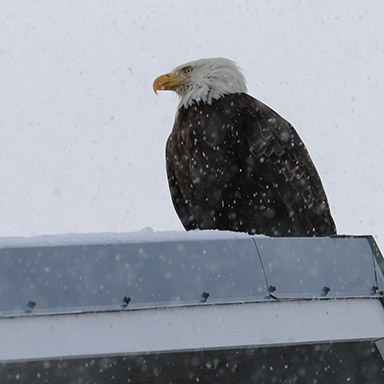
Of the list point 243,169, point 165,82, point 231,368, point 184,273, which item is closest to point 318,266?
point 184,273

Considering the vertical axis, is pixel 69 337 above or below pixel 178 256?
below

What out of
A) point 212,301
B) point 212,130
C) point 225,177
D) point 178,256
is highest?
point 212,130

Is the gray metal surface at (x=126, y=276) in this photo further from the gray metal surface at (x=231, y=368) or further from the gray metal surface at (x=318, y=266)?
the gray metal surface at (x=231, y=368)

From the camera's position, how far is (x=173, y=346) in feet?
5.86

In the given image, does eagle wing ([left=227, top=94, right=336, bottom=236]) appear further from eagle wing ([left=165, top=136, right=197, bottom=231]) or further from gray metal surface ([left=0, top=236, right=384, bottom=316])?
gray metal surface ([left=0, top=236, right=384, bottom=316])

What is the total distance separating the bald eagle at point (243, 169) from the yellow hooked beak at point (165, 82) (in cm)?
46

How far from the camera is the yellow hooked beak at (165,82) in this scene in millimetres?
5805

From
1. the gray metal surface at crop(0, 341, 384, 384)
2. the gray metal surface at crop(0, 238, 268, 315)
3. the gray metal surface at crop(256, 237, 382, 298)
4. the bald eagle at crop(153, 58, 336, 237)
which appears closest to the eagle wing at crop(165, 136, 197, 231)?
the bald eagle at crop(153, 58, 336, 237)

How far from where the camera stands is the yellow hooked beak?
19.0 ft

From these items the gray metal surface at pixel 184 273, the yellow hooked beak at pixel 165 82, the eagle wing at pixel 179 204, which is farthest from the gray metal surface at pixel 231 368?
the yellow hooked beak at pixel 165 82

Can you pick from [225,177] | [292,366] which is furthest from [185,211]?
[292,366]

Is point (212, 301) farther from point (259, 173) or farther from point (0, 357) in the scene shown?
point (259, 173)

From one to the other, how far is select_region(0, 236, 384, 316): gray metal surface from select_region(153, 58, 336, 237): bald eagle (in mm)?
2878

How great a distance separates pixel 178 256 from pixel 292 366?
66 cm
